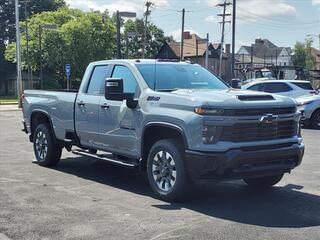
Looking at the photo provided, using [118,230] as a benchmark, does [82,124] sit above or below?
above

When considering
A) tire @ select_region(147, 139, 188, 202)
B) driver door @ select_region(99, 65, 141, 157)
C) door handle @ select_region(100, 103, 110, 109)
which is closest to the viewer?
tire @ select_region(147, 139, 188, 202)

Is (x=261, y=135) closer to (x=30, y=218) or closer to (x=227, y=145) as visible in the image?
(x=227, y=145)

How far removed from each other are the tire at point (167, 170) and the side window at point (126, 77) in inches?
43.5

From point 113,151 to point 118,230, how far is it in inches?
104

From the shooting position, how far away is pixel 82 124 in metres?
9.09

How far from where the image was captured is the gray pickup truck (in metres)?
6.71

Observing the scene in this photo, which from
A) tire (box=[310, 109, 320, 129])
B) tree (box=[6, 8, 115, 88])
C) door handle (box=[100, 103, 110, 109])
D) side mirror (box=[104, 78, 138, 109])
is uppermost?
tree (box=[6, 8, 115, 88])

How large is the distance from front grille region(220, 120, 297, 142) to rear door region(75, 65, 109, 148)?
268cm

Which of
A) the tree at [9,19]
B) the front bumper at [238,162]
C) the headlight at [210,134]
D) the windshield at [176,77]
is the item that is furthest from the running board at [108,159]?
the tree at [9,19]

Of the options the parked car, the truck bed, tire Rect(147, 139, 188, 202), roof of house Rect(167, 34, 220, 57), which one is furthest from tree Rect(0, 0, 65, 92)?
tire Rect(147, 139, 188, 202)

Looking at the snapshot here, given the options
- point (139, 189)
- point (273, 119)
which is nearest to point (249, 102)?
point (273, 119)

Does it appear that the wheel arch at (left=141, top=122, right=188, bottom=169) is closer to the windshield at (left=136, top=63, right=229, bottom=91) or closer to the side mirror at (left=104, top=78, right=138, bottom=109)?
the side mirror at (left=104, top=78, right=138, bottom=109)

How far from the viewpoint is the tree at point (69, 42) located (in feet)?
209

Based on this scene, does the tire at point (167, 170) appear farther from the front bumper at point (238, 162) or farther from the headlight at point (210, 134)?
the headlight at point (210, 134)
